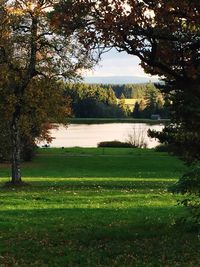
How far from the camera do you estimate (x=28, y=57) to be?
23812mm

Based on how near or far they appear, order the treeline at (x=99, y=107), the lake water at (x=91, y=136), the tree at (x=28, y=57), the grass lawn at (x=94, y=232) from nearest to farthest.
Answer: the grass lawn at (x=94, y=232)
the tree at (x=28, y=57)
the lake water at (x=91, y=136)
the treeline at (x=99, y=107)

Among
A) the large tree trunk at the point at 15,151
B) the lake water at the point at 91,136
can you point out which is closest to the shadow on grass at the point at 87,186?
the large tree trunk at the point at 15,151

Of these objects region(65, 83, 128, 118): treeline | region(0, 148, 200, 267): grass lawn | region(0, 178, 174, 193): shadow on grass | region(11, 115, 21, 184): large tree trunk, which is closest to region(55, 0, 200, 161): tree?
region(0, 148, 200, 267): grass lawn

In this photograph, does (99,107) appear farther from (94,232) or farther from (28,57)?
(94,232)

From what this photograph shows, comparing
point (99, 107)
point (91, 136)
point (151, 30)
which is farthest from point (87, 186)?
point (99, 107)

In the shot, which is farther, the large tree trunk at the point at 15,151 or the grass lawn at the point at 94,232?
the large tree trunk at the point at 15,151

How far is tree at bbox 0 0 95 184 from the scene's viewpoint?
2220 cm

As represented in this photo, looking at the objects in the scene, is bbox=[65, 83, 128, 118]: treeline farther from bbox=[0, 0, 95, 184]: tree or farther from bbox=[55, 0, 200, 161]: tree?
bbox=[55, 0, 200, 161]: tree

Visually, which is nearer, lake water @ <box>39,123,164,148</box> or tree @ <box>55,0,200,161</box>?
tree @ <box>55,0,200,161</box>

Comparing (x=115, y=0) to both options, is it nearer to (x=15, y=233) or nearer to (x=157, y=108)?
(x=15, y=233)

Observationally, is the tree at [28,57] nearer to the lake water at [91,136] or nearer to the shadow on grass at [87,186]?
the shadow on grass at [87,186]

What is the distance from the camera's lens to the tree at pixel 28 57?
874 inches

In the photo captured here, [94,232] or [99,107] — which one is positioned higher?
[99,107]

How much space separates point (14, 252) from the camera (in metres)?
8.45
